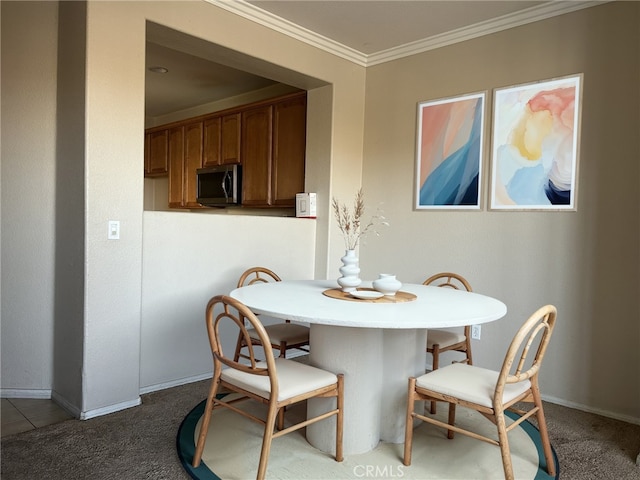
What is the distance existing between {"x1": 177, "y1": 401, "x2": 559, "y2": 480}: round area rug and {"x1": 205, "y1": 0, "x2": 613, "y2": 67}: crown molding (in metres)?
2.43

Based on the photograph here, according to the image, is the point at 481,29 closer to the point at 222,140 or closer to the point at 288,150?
the point at 288,150

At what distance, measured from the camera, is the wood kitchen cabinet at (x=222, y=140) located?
454 centimetres

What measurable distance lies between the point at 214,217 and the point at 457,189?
1.69 m

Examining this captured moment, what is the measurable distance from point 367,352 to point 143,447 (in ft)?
3.70

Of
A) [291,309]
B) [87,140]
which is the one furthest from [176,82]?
[291,309]

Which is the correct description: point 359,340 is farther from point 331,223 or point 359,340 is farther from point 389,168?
point 389,168

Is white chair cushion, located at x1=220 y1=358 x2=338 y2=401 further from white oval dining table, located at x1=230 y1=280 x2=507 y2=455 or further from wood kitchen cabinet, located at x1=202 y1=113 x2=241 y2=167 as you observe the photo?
wood kitchen cabinet, located at x1=202 y1=113 x2=241 y2=167

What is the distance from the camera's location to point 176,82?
4637mm

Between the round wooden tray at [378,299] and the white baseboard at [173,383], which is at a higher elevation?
the round wooden tray at [378,299]

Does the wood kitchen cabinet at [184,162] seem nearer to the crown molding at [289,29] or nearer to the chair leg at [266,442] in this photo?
the crown molding at [289,29]

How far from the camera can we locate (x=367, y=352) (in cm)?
217

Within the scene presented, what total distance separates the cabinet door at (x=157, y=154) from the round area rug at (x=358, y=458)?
12.2ft

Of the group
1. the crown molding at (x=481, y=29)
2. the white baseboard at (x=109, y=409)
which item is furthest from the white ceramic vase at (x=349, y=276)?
the crown molding at (x=481, y=29)

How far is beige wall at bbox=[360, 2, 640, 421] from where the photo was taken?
268cm
